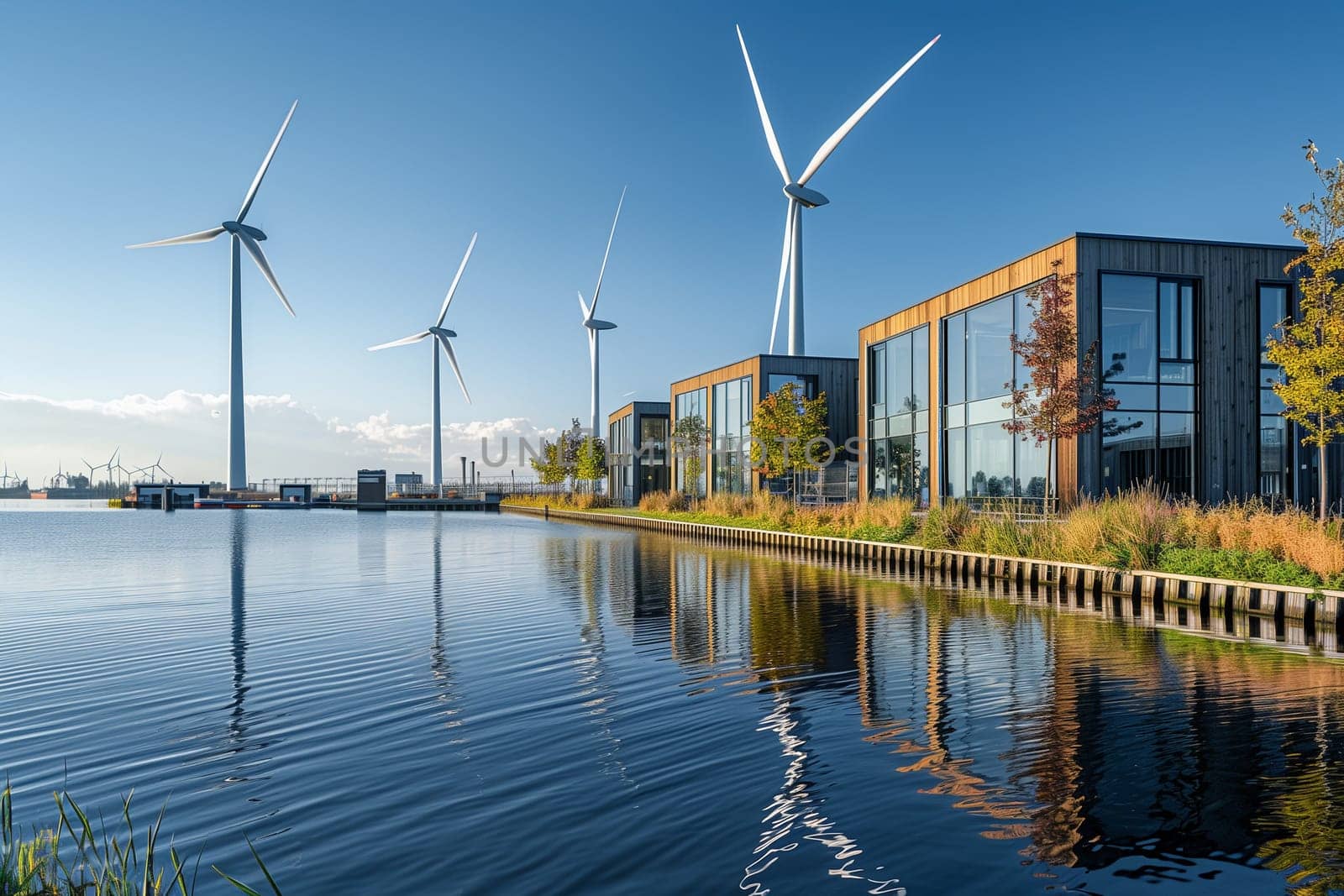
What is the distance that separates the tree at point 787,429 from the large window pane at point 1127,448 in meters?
14.7

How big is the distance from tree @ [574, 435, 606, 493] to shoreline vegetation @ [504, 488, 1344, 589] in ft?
140

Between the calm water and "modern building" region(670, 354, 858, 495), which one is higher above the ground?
"modern building" region(670, 354, 858, 495)

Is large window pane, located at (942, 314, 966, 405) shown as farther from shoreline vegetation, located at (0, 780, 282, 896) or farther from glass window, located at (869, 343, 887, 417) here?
shoreline vegetation, located at (0, 780, 282, 896)

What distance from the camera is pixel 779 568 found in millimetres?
21031

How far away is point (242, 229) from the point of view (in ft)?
204

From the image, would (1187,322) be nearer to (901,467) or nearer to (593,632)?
(901,467)

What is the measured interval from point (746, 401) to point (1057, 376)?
24.1 metres

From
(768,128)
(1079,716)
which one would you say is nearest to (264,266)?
(768,128)

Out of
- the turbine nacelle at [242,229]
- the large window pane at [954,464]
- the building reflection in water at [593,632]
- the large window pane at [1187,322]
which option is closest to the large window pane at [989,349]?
the large window pane at [954,464]

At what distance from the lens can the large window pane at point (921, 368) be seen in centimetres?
3038

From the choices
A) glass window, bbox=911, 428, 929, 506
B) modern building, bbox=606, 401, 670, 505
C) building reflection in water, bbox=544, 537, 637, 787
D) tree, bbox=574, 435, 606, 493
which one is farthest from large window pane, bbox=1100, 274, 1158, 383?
tree, bbox=574, 435, 606, 493

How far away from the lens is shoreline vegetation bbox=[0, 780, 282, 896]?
12.3 feet

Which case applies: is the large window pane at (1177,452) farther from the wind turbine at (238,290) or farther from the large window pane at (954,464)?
the wind turbine at (238,290)

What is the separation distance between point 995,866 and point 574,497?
2341 inches
